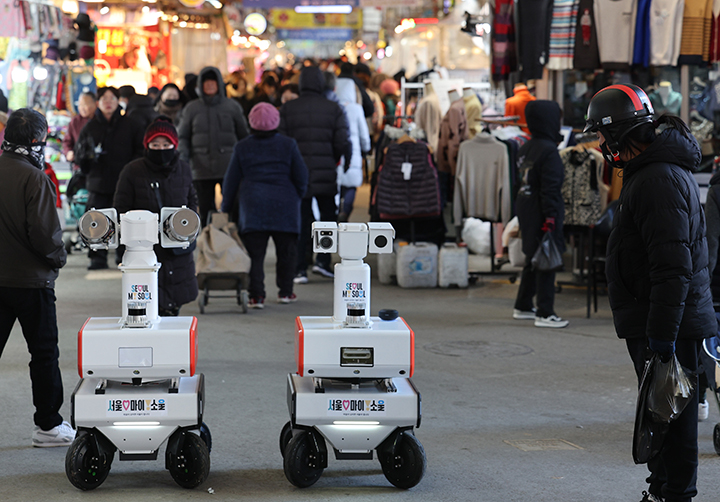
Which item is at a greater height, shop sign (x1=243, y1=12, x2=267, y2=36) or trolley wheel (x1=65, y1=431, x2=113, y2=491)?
shop sign (x1=243, y1=12, x2=267, y2=36)

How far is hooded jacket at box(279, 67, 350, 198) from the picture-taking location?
1029cm

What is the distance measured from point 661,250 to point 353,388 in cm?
155

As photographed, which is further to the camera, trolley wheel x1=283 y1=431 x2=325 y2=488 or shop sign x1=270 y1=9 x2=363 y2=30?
shop sign x1=270 y1=9 x2=363 y2=30

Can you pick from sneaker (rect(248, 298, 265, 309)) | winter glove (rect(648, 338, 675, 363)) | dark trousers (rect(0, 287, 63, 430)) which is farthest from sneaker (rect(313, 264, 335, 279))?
winter glove (rect(648, 338, 675, 363))

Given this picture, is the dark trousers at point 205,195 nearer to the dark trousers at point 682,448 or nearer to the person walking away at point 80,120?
the person walking away at point 80,120

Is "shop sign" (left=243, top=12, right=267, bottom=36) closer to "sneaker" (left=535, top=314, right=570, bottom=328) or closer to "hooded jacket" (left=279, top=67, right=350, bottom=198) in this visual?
"hooded jacket" (left=279, top=67, right=350, bottom=198)

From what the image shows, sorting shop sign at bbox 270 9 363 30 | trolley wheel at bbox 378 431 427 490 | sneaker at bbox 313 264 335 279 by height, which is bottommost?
sneaker at bbox 313 264 335 279

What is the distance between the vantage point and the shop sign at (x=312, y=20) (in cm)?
3187

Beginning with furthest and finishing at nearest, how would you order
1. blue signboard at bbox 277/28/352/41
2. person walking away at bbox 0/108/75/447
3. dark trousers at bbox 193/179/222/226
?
blue signboard at bbox 277/28/352/41, dark trousers at bbox 193/179/222/226, person walking away at bbox 0/108/75/447

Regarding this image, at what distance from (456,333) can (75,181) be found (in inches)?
217

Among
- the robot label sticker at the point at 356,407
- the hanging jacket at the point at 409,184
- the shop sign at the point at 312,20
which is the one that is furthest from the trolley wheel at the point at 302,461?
the shop sign at the point at 312,20

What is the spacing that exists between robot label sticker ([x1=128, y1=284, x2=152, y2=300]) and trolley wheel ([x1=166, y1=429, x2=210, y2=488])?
0.63 metres

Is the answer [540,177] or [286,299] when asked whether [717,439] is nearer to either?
[540,177]

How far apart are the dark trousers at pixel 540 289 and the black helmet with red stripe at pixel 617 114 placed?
14.9 ft
